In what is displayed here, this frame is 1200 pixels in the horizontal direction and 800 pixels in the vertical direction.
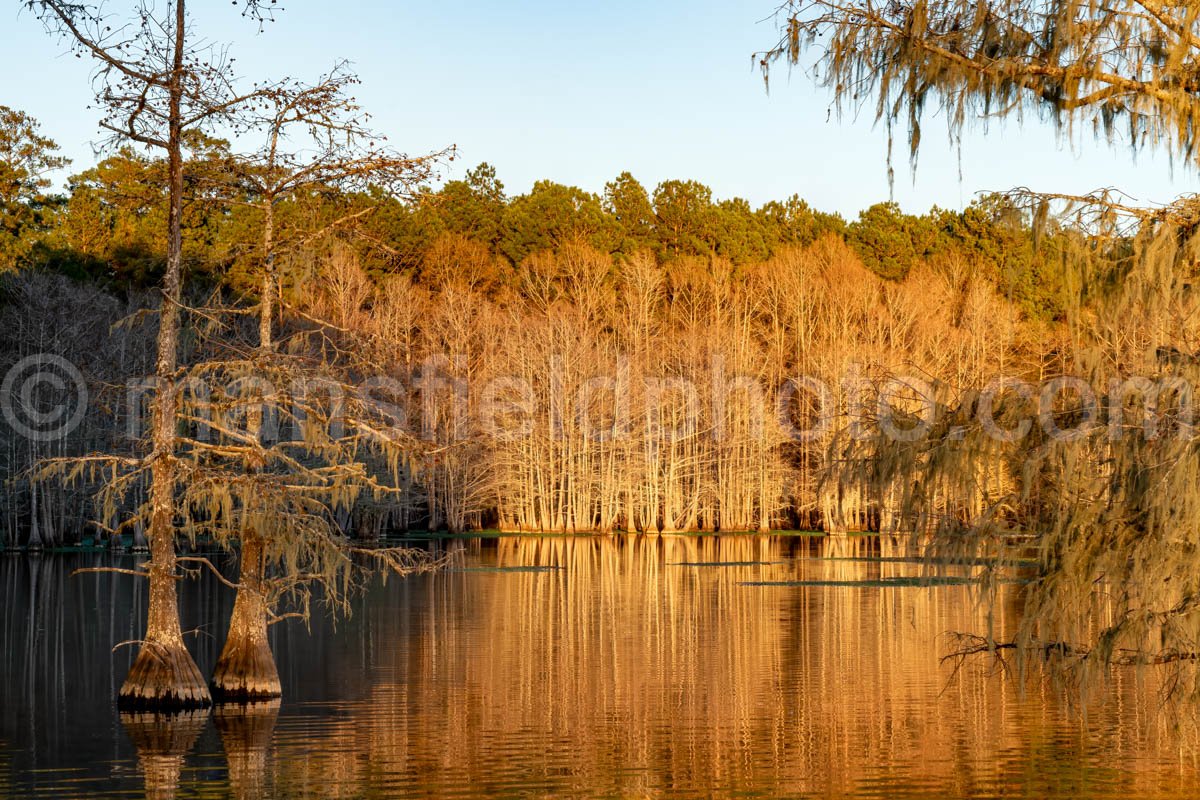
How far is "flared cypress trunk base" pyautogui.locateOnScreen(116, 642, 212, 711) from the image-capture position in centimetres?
1412

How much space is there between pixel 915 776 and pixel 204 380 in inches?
324

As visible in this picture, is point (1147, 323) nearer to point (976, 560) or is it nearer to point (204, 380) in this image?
point (976, 560)

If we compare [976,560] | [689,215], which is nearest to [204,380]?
[976,560]

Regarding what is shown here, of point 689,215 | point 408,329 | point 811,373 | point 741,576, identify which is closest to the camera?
point 741,576

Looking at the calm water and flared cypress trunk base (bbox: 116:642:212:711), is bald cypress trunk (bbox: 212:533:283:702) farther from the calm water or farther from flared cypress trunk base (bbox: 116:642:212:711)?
flared cypress trunk base (bbox: 116:642:212:711)

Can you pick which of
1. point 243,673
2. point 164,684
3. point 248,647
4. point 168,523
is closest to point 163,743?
point 164,684

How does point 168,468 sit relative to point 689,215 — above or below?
below

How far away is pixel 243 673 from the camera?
595 inches

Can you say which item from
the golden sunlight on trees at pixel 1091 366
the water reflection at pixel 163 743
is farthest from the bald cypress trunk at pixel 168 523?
the golden sunlight on trees at pixel 1091 366

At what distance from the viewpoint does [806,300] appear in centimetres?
5722

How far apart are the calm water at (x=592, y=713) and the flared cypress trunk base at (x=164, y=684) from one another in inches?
8.9

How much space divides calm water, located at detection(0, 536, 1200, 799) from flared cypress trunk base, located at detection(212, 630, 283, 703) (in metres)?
0.26

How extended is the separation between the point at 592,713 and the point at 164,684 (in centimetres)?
462

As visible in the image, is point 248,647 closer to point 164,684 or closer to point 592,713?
point 164,684
